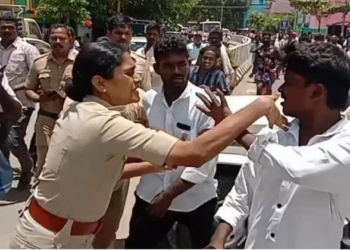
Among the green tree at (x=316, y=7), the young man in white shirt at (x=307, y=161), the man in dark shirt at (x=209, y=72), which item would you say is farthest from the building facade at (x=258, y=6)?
the young man in white shirt at (x=307, y=161)

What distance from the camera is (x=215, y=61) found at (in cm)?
616

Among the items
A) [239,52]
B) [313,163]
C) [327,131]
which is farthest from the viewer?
[239,52]

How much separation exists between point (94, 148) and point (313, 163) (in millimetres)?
774

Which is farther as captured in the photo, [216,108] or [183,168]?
[183,168]

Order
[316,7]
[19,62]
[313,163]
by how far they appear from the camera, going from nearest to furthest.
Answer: [313,163] < [19,62] < [316,7]

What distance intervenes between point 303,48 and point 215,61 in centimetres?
413

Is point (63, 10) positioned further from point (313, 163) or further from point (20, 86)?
point (313, 163)

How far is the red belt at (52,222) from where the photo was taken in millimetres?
2279

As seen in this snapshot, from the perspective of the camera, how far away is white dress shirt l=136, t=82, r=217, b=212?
320 cm

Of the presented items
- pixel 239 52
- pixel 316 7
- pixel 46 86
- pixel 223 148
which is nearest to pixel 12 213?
pixel 46 86

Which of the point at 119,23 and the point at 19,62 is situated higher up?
the point at 119,23

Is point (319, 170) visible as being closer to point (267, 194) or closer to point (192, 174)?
point (267, 194)

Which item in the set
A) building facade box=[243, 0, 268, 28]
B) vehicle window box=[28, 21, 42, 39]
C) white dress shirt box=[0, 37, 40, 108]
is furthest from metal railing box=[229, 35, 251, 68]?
building facade box=[243, 0, 268, 28]

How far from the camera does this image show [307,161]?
1906mm
